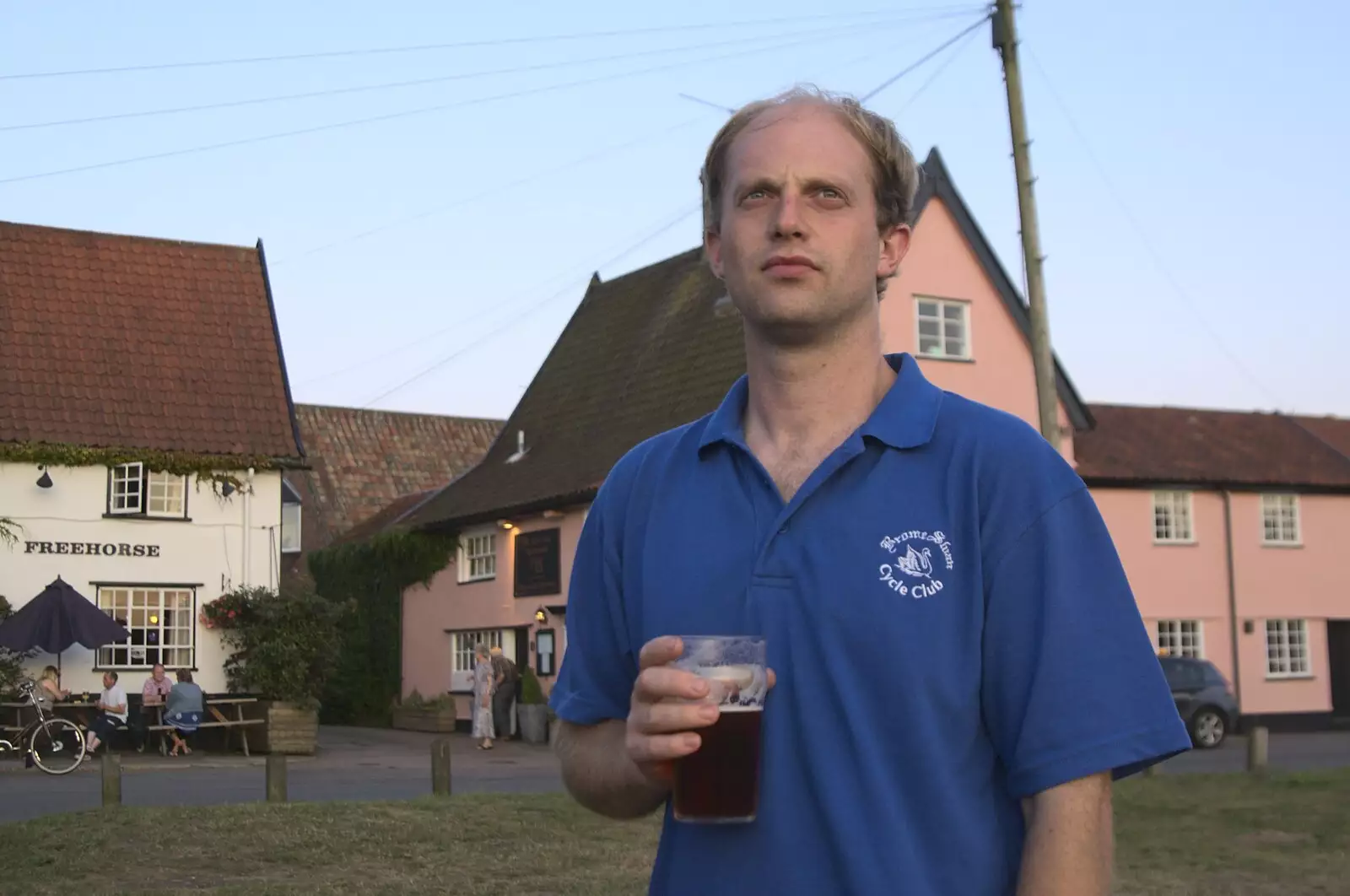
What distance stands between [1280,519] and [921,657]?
36.1m

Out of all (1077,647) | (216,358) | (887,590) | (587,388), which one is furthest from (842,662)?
(587,388)

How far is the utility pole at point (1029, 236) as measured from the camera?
1841 cm

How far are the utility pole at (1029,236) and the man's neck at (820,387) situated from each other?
15.9 meters

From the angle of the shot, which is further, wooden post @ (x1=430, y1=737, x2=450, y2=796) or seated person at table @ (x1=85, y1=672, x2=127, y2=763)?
seated person at table @ (x1=85, y1=672, x2=127, y2=763)

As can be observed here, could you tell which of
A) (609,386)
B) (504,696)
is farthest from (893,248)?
(609,386)

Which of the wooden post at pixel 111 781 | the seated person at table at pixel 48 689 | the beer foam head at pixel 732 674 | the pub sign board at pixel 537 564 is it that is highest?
the pub sign board at pixel 537 564

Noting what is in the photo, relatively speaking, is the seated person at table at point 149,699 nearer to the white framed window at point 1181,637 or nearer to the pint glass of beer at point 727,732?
the white framed window at point 1181,637

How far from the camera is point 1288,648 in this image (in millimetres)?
35375

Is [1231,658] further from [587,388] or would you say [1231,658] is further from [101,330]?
[101,330]

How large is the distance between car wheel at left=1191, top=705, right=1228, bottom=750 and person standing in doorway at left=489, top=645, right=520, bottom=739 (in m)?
12.5

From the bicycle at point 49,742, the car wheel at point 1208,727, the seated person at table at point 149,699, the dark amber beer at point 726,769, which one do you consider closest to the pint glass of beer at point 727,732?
the dark amber beer at point 726,769

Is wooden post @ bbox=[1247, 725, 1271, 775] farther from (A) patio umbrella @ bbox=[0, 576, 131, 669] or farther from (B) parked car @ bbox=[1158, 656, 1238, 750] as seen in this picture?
(A) patio umbrella @ bbox=[0, 576, 131, 669]

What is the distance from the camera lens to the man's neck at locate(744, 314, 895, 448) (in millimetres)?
2654

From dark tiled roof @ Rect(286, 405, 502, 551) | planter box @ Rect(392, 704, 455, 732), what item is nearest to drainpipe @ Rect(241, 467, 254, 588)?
planter box @ Rect(392, 704, 455, 732)
